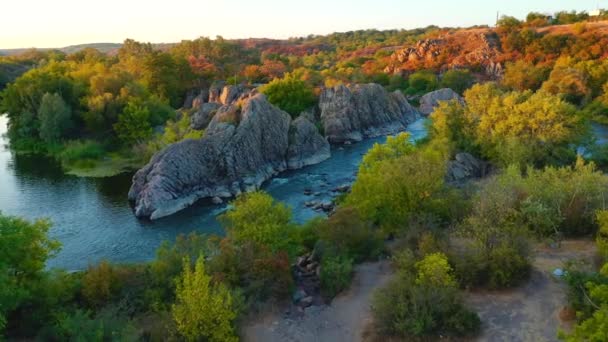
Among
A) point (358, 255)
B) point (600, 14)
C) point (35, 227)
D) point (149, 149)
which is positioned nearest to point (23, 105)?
point (149, 149)

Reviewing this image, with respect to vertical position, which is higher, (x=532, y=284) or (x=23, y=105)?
(x=23, y=105)

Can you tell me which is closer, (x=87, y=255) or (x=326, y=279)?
(x=326, y=279)

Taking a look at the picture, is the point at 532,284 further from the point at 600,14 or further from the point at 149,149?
the point at 600,14

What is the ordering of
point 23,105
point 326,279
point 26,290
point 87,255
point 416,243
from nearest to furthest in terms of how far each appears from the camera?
1. point 26,290
2. point 326,279
3. point 416,243
4. point 87,255
5. point 23,105

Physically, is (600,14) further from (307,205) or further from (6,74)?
(6,74)

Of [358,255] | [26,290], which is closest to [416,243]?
[358,255]

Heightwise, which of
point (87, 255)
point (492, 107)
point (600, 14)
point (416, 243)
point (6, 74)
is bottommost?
point (87, 255)

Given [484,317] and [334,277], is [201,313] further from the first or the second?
[484,317]

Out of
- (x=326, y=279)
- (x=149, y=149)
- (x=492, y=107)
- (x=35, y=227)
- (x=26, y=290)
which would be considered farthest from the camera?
(x=149, y=149)
